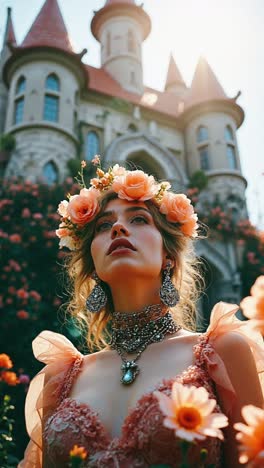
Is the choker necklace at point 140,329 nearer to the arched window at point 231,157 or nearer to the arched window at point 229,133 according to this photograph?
the arched window at point 231,157

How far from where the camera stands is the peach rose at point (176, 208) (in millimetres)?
2832

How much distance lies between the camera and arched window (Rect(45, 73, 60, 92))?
17344mm

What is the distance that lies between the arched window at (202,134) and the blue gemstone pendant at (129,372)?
20.4 meters

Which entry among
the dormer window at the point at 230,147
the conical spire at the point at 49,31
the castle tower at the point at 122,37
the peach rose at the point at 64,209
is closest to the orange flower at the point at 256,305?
the peach rose at the point at 64,209

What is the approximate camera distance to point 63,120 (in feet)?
55.3

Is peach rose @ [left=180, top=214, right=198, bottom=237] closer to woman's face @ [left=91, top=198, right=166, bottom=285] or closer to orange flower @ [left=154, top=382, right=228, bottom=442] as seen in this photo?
woman's face @ [left=91, top=198, right=166, bottom=285]

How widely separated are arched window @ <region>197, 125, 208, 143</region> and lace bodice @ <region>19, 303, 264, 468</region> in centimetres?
2038

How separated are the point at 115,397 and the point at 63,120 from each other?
52.3 ft

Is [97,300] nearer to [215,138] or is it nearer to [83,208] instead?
[83,208]

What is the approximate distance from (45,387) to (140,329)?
0.69 m

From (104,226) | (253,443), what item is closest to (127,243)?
(104,226)

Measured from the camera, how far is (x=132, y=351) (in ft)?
8.13

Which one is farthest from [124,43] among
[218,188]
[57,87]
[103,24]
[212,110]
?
[218,188]

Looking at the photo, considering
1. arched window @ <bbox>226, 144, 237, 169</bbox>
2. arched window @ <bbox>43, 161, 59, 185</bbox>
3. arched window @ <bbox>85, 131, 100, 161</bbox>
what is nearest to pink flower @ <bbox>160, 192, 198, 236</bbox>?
arched window @ <bbox>43, 161, 59, 185</bbox>
